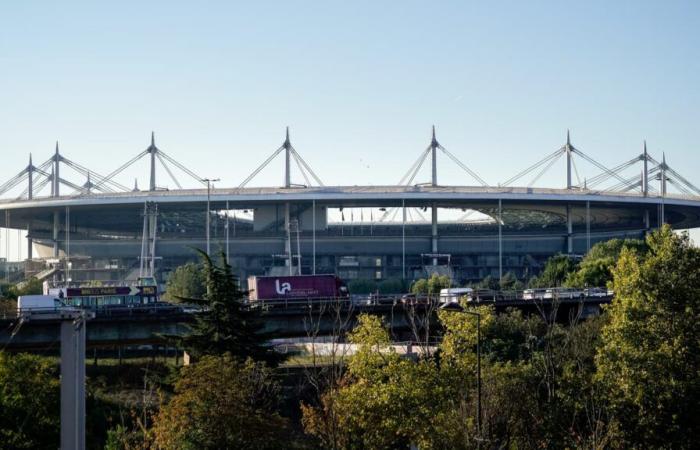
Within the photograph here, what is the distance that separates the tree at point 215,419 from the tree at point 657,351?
33.9ft

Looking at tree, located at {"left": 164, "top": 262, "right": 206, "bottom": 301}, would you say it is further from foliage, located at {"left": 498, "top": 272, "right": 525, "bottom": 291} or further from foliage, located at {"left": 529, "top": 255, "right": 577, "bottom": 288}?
foliage, located at {"left": 529, "top": 255, "right": 577, "bottom": 288}

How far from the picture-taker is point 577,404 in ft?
103

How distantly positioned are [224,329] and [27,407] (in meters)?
8.12

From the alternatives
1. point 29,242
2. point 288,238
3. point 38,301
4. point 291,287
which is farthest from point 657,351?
point 29,242

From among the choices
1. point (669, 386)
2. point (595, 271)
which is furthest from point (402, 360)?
point (595, 271)

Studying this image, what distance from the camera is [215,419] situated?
27391mm

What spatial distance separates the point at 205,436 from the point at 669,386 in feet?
44.3

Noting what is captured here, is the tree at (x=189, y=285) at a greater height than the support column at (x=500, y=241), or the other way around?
the support column at (x=500, y=241)

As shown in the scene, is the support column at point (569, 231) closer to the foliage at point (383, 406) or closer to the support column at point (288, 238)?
the support column at point (288, 238)

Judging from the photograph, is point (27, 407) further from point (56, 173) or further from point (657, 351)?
point (56, 173)

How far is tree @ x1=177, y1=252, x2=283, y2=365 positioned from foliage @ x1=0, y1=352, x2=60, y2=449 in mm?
5927

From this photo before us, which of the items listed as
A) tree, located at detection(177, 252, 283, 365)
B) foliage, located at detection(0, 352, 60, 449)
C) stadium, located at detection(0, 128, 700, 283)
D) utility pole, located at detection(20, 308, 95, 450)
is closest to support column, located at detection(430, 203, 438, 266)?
stadium, located at detection(0, 128, 700, 283)

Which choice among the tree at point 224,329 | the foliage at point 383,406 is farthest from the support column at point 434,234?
the foliage at point 383,406

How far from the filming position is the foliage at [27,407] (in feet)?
97.6
